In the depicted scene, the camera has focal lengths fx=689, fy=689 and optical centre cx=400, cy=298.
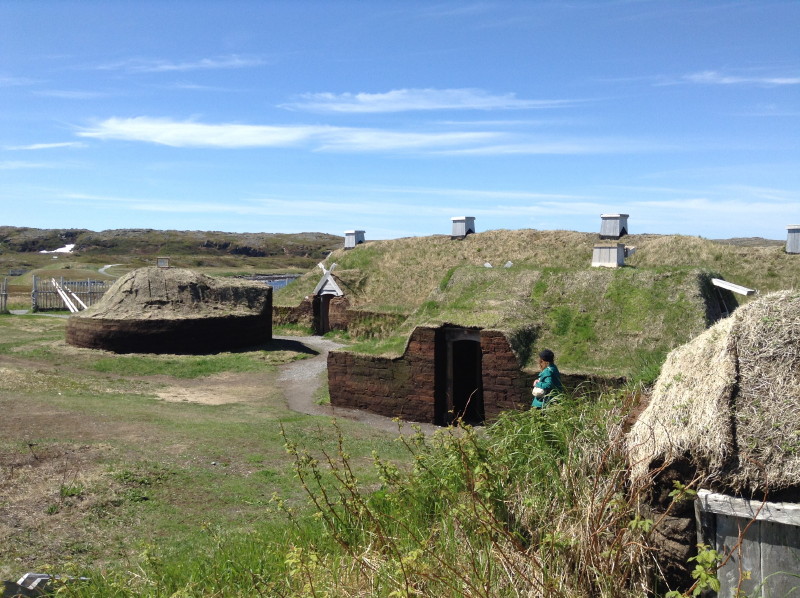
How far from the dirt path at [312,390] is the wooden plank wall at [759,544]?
7559 millimetres

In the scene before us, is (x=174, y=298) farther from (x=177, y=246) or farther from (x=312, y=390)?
(x=177, y=246)

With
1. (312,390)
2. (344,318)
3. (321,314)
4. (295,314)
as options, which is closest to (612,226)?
(344,318)

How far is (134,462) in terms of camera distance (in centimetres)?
942

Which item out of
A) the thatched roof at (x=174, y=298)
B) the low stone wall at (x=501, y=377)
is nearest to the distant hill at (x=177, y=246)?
the thatched roof at (x=174, y=298)

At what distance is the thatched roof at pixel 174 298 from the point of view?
77.0 ft

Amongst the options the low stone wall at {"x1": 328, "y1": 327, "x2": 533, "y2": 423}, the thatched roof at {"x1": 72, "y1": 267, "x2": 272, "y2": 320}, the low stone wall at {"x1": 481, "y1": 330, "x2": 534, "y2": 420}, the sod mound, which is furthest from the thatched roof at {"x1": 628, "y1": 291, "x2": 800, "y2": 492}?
the thatched roof at {"x1": 72, "y1": 267, "x2": 272, "y2": 320}

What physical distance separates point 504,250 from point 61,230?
514 ft

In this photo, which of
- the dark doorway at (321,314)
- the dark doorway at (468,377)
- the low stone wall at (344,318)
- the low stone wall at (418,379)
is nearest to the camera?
the low stone wall at (418,379)

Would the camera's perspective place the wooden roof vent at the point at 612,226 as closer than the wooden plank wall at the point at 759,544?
No

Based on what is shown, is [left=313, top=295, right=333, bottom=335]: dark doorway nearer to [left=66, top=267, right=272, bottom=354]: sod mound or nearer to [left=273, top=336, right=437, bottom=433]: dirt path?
[left=273, top=336, right=437, bottom=433]: dirt path

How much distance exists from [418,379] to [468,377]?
2139mm

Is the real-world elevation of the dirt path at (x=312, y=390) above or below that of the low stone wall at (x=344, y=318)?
below

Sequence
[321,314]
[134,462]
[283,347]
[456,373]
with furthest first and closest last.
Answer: [321,314]
[283,347]
[456,373]
[134,462]

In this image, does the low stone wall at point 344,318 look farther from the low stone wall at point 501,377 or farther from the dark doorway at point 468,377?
the low stone wall at point 501,377
